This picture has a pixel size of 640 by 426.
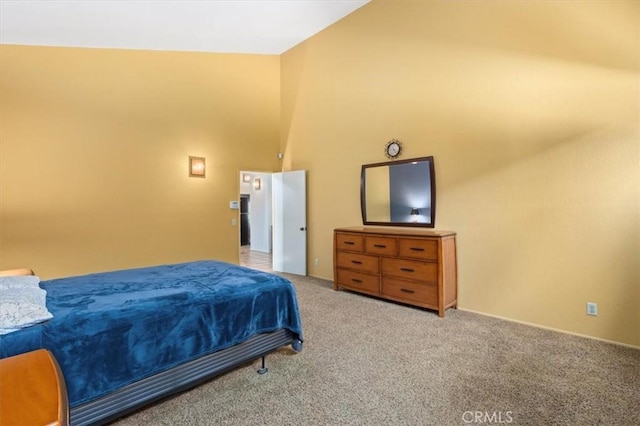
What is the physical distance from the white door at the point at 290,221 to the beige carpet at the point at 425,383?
2.72 m

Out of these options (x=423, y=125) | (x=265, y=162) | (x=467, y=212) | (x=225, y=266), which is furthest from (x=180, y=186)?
(x=467, y=212)

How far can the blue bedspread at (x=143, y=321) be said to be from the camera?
1576 mm

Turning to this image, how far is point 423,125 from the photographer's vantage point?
4223 millimetres

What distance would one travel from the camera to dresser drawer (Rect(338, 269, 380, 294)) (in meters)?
4.26

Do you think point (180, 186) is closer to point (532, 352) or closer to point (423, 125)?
point (423, 125)

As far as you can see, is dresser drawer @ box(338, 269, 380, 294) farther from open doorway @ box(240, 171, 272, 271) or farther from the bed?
open doorway @ box(240, 171, 272, 271)

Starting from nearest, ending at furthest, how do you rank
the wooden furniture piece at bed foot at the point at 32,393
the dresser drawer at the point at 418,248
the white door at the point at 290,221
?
the wooden furniture piece at bed foot at the point at 32,393
the dresser drawer at the point at 418,248
the white door at the point at 290,221

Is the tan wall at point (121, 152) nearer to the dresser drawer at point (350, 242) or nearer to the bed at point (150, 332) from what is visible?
the dresser drawer at point (350, 242)

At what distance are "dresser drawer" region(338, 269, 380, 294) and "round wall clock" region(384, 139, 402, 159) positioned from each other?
175cm

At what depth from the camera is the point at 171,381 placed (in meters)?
1.91

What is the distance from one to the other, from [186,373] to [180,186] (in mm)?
4094

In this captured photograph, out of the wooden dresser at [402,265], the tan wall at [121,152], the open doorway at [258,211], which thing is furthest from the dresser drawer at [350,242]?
the open doorway at [258,211]

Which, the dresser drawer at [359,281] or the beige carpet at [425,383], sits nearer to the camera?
the beige carpet at [425,383]

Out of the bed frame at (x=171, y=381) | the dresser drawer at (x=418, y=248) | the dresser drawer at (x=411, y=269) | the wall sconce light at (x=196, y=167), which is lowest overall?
the bed frame at (x=171, y=381)
